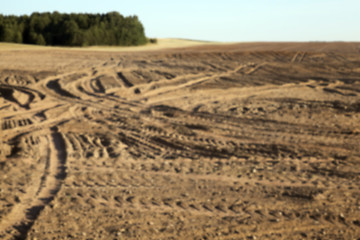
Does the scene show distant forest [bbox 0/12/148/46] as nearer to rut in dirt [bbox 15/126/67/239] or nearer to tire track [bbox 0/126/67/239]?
rut in dirt [bbox 15/126/67/239]

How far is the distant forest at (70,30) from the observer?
40.9 meters

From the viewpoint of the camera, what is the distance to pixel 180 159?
24.0 ft

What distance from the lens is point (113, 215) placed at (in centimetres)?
509

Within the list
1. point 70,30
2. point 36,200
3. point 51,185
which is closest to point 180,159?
point 51,185

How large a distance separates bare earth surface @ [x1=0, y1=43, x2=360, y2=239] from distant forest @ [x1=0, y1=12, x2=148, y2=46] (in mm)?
26743

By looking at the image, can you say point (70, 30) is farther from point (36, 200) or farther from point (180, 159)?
point (36, 200)

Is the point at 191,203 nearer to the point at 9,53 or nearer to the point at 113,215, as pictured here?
the point at 113,215

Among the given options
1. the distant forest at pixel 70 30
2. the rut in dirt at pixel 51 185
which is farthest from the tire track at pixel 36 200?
the distant forest at pixel 70 30

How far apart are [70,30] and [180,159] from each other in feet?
120

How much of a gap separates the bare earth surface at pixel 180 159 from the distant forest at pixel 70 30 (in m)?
26.7

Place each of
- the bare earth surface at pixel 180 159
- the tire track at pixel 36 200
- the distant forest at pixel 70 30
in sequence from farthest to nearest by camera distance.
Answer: the distant forest at pixel 70 30 < the bare earth surface at pixel 180 159 < the tire track at pixel 36 200

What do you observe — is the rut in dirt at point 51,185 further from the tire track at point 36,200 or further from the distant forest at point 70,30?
the distant forest at point 70,30

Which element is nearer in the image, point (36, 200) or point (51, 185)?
point (36, 200)

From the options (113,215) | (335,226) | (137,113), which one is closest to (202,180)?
(113,215)
